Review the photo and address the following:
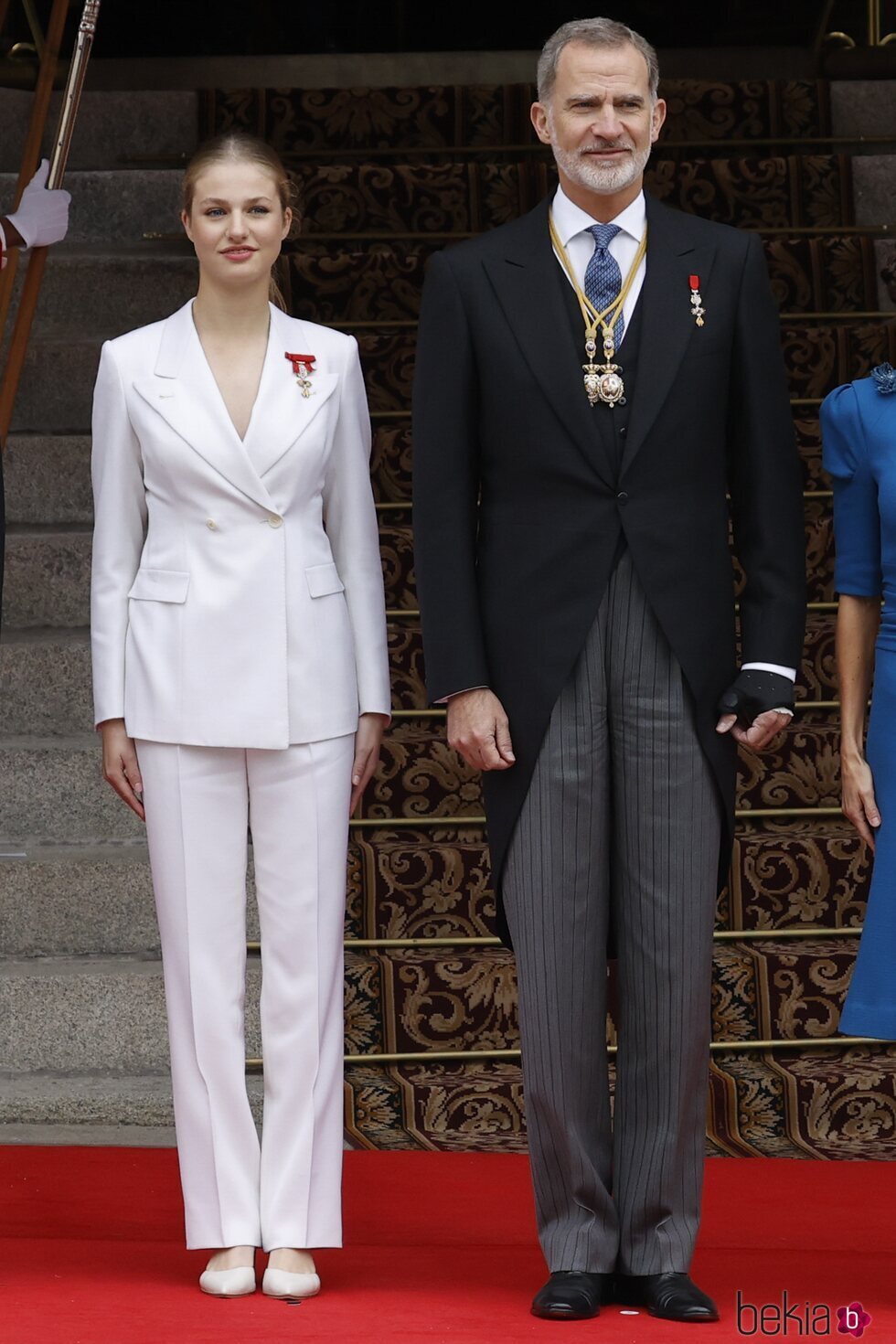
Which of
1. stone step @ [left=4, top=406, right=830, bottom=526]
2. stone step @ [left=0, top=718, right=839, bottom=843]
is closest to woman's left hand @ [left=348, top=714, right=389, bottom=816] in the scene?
stone step @ [left=0, top=718, right=839, bottom=843]

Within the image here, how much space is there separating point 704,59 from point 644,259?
5056 mm

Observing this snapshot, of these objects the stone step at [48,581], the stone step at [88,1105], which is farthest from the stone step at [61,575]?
the stone step at [88,1105]

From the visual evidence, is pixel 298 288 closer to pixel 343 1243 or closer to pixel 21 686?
Result: pixel 21 686

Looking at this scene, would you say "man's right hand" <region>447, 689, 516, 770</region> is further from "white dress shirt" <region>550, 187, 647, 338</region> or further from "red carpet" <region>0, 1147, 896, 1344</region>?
"red carpet" <region>0, 1147, 896, 1344</region>

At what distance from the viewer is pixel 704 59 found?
735cm

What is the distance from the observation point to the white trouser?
2689 mm

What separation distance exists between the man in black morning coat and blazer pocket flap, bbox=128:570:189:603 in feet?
1.08

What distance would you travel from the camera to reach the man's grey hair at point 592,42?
2.56 metres

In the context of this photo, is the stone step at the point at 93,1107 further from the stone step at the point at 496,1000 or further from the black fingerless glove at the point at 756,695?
the black fingerless glove at the point at 756,695

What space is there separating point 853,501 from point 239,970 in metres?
1.05

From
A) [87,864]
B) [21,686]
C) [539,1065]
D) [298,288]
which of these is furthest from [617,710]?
[298,288]

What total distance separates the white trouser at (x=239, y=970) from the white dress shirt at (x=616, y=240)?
0.28m

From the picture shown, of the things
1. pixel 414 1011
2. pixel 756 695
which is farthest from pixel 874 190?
pixel 756 695

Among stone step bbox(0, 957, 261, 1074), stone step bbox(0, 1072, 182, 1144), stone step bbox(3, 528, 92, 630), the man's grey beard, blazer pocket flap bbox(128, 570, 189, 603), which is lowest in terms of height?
stone step bbox(0, 1072, 182, 1144)
